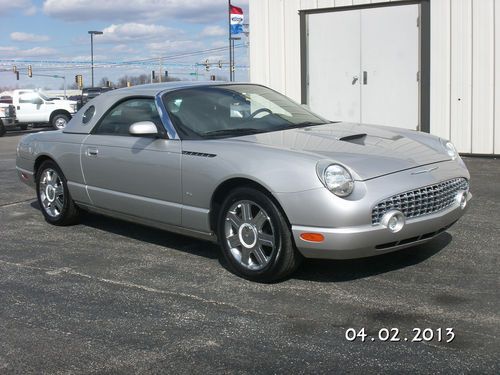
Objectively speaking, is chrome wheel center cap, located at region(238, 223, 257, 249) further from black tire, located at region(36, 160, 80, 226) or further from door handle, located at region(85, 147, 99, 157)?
black tire, located at region(36, 160, 80, 226)

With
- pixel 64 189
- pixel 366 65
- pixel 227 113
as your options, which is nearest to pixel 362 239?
pixel 227 113

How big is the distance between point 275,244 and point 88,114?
2.77 m

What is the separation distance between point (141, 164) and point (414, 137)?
2268 mm

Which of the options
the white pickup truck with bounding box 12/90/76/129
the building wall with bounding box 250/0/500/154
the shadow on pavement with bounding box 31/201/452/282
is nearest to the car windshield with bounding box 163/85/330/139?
the shadow on pavement with bounding box 31/201/452/282

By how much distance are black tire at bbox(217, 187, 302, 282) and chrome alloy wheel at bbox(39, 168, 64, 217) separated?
2542 mm

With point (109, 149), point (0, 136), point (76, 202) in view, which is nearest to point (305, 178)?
point (109, 149)

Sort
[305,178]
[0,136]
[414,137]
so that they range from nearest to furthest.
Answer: [305,178], [414,137], [0,136]

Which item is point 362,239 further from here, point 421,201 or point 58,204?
point 58,204

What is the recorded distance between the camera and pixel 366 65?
1112cm

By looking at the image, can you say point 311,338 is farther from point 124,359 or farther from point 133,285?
point 133,285

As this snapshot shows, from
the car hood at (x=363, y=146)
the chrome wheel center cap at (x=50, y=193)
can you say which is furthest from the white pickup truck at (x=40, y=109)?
the car hood at (x=363, y=146)

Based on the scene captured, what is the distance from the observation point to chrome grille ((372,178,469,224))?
401 cm

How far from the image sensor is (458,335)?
3.43 m

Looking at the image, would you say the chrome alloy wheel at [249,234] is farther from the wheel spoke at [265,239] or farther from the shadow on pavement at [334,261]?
the shadow on pavement at [334,261]
